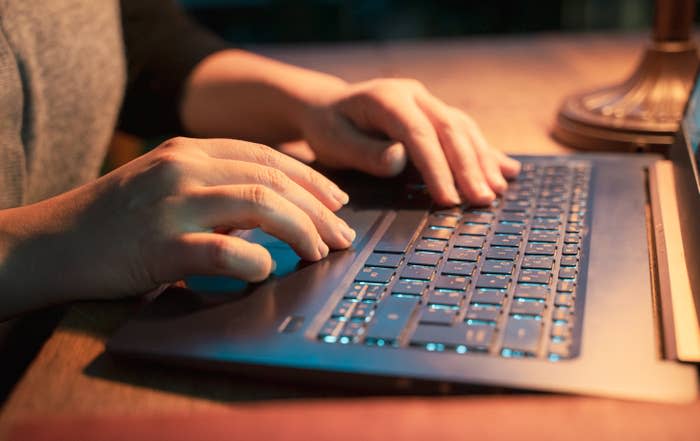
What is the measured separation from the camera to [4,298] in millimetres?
472

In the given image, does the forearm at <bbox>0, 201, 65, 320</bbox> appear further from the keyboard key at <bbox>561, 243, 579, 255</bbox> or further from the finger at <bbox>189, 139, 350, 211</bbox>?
the keyboard key at <bbox>561, 243, 579, 255</bbox>

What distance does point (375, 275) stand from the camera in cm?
48

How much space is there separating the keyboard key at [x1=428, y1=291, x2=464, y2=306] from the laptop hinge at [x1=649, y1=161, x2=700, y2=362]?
4.5 inches

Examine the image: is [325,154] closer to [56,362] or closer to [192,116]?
[192,116]

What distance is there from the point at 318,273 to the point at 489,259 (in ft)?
0.39

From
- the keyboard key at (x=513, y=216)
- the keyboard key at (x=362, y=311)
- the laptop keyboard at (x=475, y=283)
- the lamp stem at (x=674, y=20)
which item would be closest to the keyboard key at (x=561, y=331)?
the laptop keyboard at (x=475, y=283)

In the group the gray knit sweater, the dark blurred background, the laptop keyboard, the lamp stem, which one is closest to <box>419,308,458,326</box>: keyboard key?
the laptop keyboard

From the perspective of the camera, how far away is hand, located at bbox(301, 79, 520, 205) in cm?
66

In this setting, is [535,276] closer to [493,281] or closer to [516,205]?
[493,281]

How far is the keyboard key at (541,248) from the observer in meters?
0.52

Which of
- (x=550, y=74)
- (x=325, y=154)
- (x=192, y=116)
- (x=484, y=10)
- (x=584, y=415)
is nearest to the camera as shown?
(x=584, y=415)

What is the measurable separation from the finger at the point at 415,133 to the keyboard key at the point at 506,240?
9 cm

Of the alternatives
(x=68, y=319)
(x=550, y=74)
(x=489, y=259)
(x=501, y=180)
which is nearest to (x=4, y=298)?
(x=68, y=319)

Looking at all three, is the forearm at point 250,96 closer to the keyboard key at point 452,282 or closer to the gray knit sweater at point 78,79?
the gray knit sweater at point 78,79
